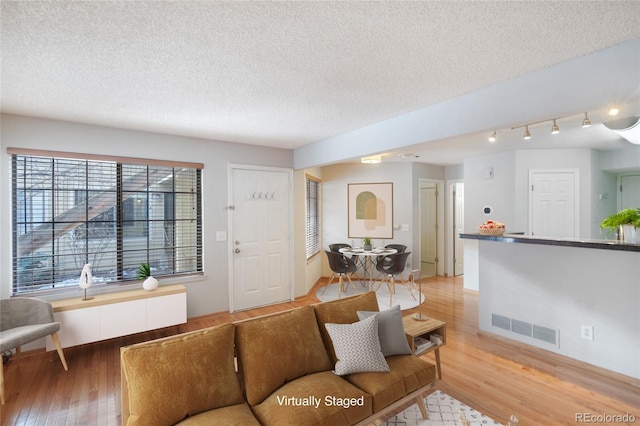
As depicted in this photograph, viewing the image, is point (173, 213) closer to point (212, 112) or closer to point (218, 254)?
point (218, 254)

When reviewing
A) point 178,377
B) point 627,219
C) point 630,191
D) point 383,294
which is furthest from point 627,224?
point 630,191

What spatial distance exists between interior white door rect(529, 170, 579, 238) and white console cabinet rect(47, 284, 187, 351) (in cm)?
525

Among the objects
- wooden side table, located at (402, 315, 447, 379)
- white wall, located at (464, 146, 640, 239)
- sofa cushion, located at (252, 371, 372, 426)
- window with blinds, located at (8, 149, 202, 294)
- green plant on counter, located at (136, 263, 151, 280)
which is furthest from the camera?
white wall, located at (464, 146, 640, 239)

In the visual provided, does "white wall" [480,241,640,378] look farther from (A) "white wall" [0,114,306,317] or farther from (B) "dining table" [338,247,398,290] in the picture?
(A) "white wall" [0,114,306,317]

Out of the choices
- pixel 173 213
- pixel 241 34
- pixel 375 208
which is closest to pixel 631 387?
pixel 241 34

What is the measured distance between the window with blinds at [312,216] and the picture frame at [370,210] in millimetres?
674

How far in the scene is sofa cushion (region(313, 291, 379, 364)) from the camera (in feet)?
7.41

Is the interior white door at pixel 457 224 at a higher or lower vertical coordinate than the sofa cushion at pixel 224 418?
higher

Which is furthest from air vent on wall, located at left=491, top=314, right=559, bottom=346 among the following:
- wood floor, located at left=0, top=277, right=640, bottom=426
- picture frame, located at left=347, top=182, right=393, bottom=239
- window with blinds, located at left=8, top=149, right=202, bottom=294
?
window with blinds, located at left=8, top=149, right=202, bottom=294

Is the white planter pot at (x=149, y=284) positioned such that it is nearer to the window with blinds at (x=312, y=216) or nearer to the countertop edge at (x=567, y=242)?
the window with blinds at (x=312, y=216)

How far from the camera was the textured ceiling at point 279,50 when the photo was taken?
153 cm

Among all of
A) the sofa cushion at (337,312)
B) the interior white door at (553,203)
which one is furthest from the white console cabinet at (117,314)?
the interior white door at (553,203)

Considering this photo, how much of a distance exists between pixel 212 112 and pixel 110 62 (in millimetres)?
1073

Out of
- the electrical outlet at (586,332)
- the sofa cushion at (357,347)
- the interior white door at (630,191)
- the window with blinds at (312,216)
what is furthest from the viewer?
the window with blinds at (312,216)
